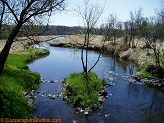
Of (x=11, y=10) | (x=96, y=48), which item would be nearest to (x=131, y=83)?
(x=11, y=10)

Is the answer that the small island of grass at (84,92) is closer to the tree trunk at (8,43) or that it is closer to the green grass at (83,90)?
the green grass at (83,90)

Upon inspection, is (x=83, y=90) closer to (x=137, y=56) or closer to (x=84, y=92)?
(x=84, y=92)

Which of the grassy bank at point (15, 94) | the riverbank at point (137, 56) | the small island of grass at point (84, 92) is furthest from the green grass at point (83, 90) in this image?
the riverbank at point (137, 56)

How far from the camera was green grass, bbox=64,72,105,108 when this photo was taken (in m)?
22.9

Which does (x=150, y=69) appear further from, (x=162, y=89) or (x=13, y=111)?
(x=13, y=111)

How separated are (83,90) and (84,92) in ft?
1.56

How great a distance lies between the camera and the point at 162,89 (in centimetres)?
3175

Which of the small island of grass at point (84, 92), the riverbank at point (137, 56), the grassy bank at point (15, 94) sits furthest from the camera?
the riverbank at point (137, 56)

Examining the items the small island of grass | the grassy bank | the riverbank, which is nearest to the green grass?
the small island of grass

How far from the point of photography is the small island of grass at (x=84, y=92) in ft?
74.1

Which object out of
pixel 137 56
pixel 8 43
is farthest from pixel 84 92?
pixel 137 56

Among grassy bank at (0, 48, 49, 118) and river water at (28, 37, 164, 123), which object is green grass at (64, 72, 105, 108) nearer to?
river water at (28, 37, 164, 123)

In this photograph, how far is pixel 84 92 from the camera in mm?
24875

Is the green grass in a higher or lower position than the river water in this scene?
higher
